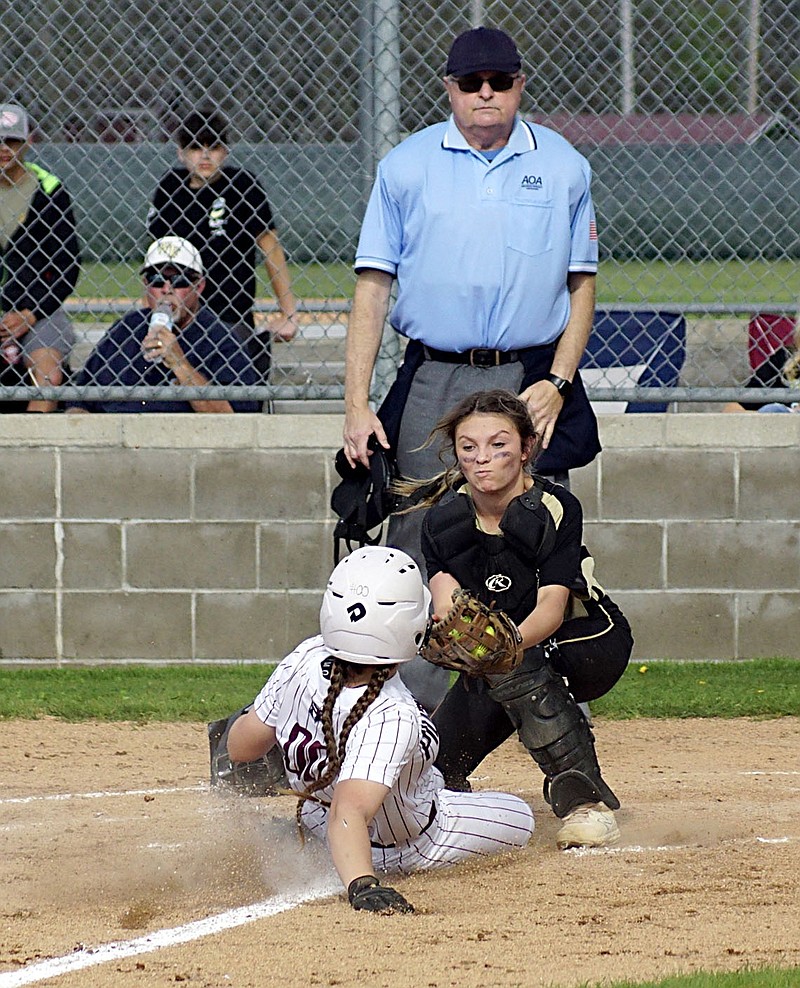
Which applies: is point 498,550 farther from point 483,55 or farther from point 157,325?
point 157,325

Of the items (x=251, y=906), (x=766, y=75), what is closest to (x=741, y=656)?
(x=766, y=75)

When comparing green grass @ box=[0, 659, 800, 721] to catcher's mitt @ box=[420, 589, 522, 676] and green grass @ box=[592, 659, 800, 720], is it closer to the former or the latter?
green grass @ box=[592, 659, 800, 720]

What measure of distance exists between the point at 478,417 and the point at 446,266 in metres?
0.75

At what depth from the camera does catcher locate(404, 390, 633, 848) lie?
4188 mm

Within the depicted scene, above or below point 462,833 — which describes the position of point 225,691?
below

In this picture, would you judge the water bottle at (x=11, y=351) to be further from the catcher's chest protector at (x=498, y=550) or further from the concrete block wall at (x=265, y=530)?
the catcher's chest protector at (x=498, y=550)

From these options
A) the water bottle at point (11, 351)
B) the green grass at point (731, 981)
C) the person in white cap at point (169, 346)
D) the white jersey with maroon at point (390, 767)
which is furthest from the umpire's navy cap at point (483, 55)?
the water bottle at point (11, 351)

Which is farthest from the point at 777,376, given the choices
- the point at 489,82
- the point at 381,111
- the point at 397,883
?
the point at 397,883

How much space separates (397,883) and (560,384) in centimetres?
158

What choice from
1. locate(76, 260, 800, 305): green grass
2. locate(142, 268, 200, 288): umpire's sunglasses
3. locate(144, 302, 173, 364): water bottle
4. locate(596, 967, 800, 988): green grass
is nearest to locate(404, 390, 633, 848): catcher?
locate(596, 967, 800, 988): green grass

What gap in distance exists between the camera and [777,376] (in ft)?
22.5

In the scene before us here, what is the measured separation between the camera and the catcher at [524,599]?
4188mm

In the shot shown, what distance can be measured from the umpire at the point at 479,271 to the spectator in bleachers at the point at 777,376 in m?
2.04

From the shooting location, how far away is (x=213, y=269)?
23.4ft
